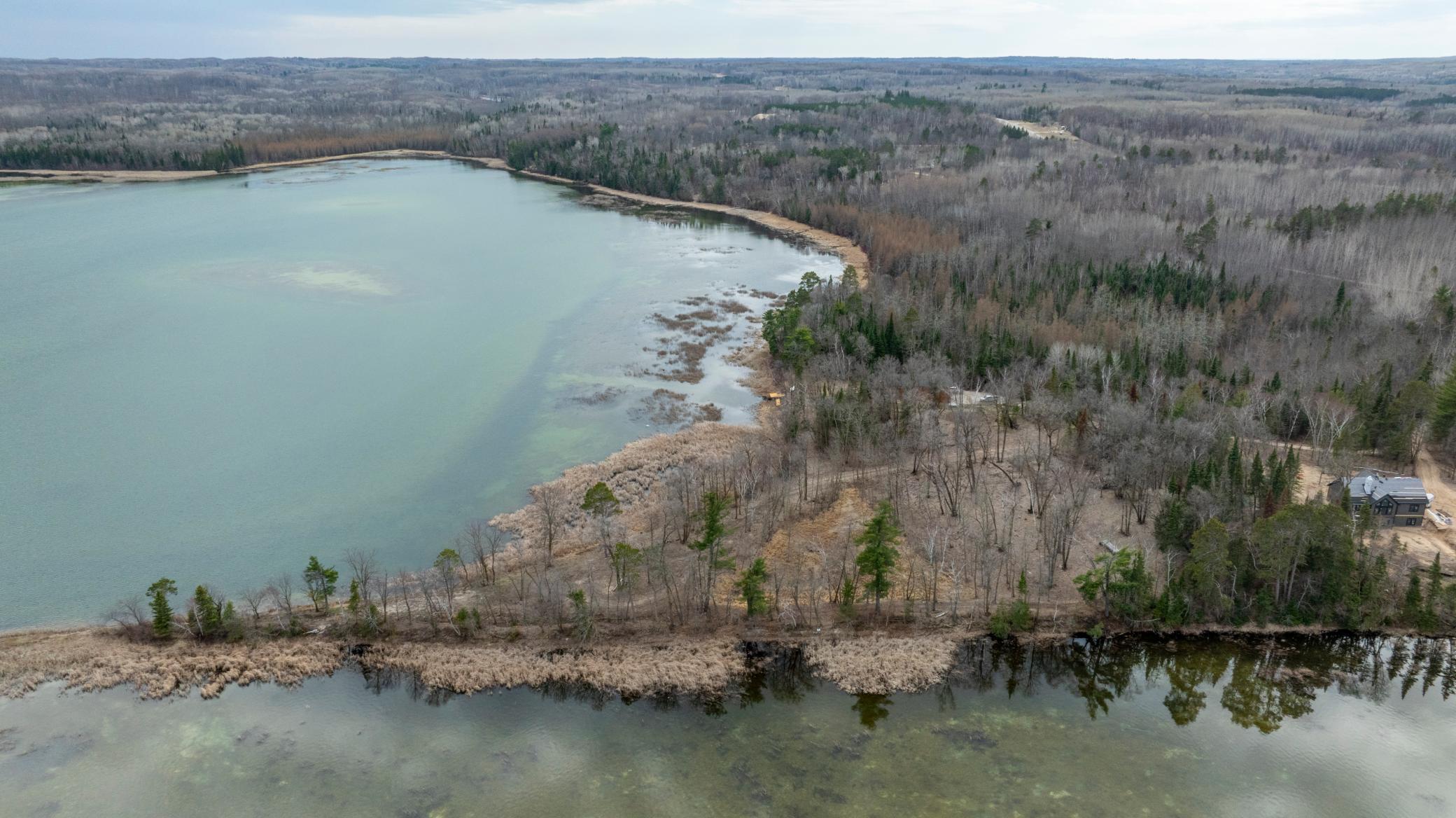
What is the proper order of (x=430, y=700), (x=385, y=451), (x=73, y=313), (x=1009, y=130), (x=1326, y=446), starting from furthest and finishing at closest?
(x=1009, y=130) < (x=73, y=313) < (x=385, y=451) < (x=1326, y=446) < (x=430, y=700)

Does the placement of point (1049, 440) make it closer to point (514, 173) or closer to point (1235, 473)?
point (1235, 473)

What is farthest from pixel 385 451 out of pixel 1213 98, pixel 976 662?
pixel 1213 98

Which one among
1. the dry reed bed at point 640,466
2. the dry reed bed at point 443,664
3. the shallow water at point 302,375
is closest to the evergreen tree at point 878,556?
the dry reed bed at point 443,664

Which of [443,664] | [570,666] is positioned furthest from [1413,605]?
[443,664]

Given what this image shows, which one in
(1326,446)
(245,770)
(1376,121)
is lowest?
(245,770)

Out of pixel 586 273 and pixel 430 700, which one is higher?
pixel 586 273

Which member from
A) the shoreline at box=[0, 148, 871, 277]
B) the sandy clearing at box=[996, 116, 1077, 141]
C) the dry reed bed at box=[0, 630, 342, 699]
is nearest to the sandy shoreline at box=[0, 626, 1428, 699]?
the dry reed bed at box=[0, 630, 342, 699]

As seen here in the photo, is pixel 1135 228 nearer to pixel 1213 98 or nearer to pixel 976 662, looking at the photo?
pixel 976 662

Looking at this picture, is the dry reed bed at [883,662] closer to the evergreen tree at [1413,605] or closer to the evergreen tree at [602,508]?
the evergreen tree at [602,508]
